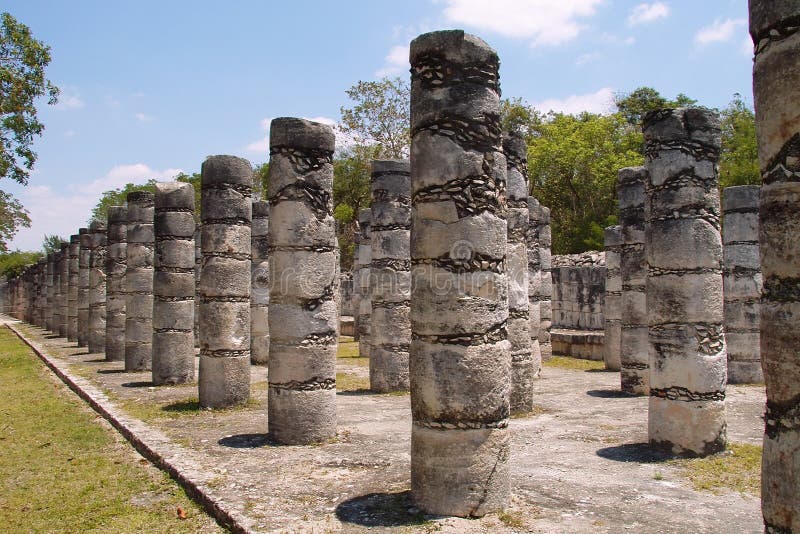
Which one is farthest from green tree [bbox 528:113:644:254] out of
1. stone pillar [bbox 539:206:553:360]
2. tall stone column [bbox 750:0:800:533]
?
tall stone column [bbox 750:0:800:533]

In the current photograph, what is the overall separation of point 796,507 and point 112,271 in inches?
703

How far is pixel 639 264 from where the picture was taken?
13109 mm

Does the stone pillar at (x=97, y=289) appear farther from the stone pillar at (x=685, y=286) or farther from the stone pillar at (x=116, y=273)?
the stone pillar at (x=685, y=286)

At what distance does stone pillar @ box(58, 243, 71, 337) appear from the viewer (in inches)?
1021

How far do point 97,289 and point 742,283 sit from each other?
16.7 metres

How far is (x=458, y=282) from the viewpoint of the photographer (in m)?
5.86

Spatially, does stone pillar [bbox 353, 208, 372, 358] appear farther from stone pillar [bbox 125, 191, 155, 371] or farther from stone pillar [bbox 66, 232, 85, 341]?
stone pillar [bbox 66, 232, 85, 341]

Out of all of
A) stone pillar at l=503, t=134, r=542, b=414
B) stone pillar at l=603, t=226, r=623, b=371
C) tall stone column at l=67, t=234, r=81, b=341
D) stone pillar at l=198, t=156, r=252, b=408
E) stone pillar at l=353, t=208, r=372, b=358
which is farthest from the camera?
tall stone column at l=67, t=234, r=81, b=341

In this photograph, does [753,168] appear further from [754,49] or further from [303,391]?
[754,49]

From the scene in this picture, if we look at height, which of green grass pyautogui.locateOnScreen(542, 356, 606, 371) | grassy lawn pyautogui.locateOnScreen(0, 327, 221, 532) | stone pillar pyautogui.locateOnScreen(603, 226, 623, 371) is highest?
stone pillar pyautogui.locateOnScreen(603, 226, 623, 371)

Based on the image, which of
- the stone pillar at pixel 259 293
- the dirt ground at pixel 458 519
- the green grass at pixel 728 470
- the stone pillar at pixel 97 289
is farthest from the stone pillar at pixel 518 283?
the stone pillar at pixel 97 289

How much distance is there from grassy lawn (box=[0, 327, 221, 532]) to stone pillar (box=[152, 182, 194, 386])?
2.15 metres

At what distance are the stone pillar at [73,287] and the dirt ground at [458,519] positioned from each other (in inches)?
561

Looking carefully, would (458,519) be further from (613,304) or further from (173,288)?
(613,304)
